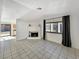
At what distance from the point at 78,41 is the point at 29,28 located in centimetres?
581

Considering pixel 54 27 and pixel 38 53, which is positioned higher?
pixel 54 27

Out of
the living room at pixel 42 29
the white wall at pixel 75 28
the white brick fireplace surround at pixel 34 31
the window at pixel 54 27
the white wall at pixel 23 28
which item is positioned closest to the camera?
the living room at pixel 42 29

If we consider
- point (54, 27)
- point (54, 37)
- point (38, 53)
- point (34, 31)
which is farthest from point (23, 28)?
point (38, 53)

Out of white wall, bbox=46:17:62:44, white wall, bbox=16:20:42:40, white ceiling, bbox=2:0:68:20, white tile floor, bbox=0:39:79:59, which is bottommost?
white tile floor, bbox=0:39:79:59

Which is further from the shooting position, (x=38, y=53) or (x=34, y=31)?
(x=34, y=31)

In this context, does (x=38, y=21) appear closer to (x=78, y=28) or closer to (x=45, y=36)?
(x=45, y=36)

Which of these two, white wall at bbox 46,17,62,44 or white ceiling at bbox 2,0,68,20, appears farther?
white wall at bbox 46,17,62,44

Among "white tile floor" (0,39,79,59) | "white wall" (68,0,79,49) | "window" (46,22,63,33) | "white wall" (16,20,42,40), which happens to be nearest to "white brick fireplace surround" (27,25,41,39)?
"white wall" (16,20,42,40)

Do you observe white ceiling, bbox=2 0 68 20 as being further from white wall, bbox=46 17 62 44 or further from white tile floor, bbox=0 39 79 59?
white tile floor, bbox=0 39 79 59

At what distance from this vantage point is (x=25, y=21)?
30.3 ft

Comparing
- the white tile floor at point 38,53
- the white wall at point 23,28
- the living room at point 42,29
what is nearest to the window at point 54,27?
the living room at point 42,29

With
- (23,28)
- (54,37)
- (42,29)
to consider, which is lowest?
(54,37)

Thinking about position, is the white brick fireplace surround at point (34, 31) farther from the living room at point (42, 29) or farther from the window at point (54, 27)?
the window at point (54, 27)

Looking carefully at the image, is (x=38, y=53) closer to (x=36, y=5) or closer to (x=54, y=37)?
(x=36, y=5)
